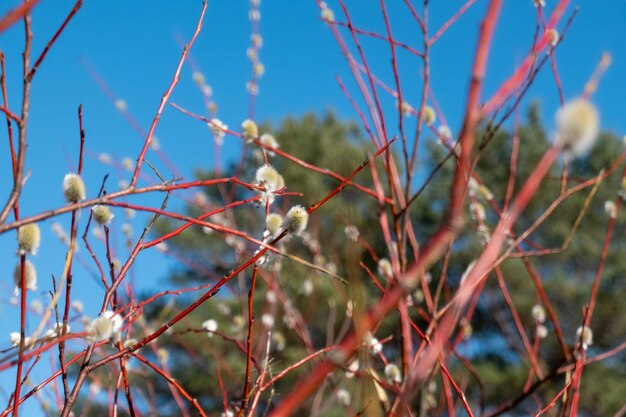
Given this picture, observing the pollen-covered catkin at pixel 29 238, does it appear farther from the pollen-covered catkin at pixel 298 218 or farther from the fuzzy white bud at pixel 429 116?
the fuzzy white bud at pixel 429 116

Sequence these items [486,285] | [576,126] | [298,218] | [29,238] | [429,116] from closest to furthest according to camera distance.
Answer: [576,126] < [29,238] < [298,218] < [429,116] < [486,285]

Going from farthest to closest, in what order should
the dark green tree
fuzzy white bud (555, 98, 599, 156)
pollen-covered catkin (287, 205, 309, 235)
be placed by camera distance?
the dark green tree
pollen-covered catkin (287, 205, 309, 235)
fuzzy white bud (555, 98, 599, 156)

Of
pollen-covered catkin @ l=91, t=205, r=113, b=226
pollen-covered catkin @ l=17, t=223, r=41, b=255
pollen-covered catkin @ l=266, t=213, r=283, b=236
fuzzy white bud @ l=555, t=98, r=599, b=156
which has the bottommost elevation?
fuzzy white bud @ l=555, t=98, r=599, b=156

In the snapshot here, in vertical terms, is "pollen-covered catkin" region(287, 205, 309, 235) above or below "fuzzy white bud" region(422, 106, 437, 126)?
below

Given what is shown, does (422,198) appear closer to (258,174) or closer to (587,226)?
(587,226)

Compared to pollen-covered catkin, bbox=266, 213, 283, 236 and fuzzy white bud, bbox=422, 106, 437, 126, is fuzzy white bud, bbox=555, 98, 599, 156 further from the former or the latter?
fuzzy white bud, bbox=422, 106, 437, 126

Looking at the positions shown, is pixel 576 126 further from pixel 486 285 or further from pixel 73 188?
pixel 486 285

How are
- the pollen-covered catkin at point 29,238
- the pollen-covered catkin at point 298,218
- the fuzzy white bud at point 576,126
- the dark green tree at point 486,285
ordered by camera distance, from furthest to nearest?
1. the dark green tree at point 486,285
2. the pollen-covered catkin at point 298,218
3. the pollen-covered catkin at point 29,238
4. the fuzzy white bud at point 576,126

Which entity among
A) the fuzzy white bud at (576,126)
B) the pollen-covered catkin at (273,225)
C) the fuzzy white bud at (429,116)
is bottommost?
the fuzzy white bud at (576,126)

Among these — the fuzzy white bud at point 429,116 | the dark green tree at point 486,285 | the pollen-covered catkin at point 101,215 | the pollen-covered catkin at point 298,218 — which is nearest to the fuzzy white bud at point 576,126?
the pollen-covered catkin at point 298,218

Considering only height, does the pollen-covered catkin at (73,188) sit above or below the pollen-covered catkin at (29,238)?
→ above

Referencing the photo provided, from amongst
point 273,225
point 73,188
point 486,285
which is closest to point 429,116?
point 273,225

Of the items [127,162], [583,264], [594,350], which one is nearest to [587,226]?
[583,264]

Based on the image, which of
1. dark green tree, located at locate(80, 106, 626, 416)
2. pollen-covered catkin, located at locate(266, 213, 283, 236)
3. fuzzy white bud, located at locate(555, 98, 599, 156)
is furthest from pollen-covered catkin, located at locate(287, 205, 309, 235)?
dark green tree, located at locate(80, 106, 626, 416)
